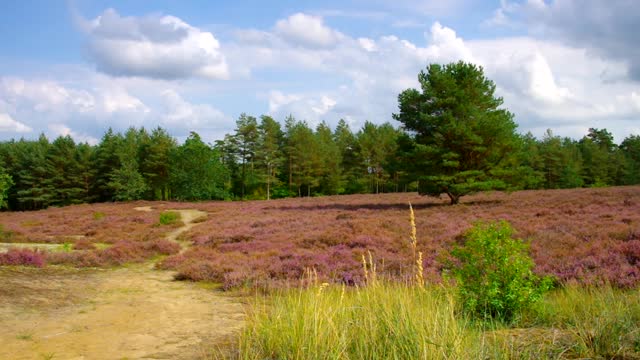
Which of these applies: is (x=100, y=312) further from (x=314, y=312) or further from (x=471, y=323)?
(x=471, y=323)

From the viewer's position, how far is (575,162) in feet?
232

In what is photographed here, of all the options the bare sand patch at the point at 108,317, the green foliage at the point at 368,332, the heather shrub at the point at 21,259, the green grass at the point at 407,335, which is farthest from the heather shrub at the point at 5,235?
the green foliage at the point at 368,332

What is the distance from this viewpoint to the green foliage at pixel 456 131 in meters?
27.1

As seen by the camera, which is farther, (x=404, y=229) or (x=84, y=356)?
(x=404, y=229)

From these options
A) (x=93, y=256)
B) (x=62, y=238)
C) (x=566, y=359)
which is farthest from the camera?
(x=62, y=238)

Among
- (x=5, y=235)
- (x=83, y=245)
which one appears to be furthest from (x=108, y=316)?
(x=5, y=235)

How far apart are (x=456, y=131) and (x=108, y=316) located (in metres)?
21.8

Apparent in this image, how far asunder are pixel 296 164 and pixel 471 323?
64.4m

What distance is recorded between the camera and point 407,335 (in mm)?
4570

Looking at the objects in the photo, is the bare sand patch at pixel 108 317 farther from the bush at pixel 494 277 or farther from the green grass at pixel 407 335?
the bush at pixel 494 277

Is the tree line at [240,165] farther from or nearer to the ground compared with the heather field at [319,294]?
farther from the ground

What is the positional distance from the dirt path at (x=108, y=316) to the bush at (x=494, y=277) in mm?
3558

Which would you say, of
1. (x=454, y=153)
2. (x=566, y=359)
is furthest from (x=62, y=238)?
(x=566, y=359)

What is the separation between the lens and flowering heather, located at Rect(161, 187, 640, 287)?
1139cm
